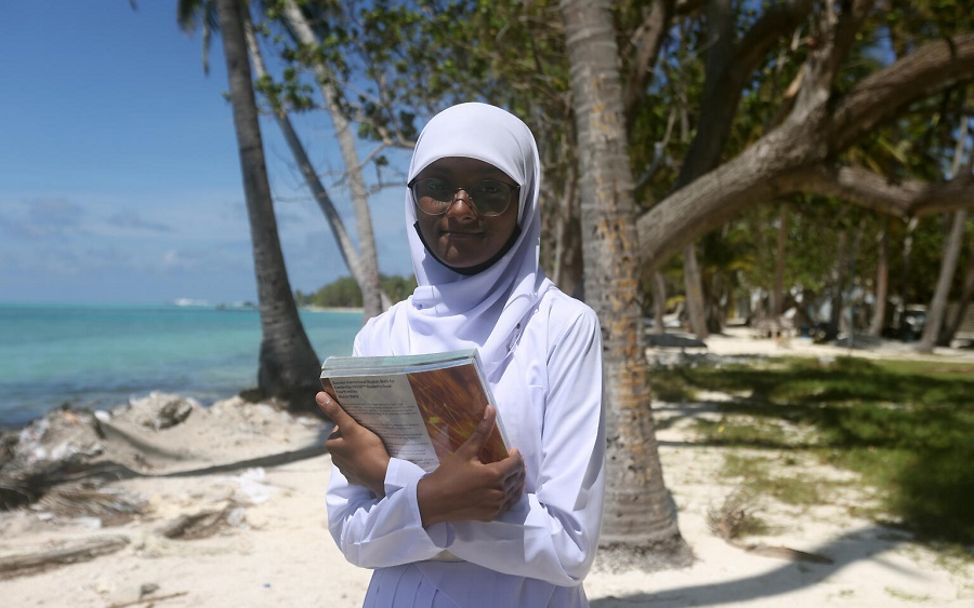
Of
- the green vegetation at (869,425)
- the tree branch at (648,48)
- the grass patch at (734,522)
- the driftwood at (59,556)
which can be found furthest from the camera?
the tree branch at (648,48)

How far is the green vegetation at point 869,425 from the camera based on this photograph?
623cm

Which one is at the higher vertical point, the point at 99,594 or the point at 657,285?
the point at 657,285

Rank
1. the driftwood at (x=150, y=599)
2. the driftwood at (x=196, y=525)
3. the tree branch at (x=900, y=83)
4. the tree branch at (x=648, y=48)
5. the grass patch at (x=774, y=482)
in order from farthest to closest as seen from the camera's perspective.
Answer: the tree branch at (x=648, y=48)
the tree branch at (x=900, y=83)
the grass patch at (x=774, y=482)
the driftwood at (x=196, y=525)
the driftwood at (x=150, y=599)

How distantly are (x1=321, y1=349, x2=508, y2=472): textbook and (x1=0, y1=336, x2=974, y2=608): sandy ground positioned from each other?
3.38m

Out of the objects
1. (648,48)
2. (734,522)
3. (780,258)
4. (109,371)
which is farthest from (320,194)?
(109,371)

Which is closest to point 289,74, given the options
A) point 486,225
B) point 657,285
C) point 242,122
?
point 242,122

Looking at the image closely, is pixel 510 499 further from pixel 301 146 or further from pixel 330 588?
pixel 301 146

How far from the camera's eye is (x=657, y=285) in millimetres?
28188

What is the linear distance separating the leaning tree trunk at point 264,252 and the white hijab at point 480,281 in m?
9.65

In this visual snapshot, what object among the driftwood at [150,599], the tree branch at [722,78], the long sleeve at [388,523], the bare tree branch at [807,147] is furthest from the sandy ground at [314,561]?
the tree branch at [722,78]

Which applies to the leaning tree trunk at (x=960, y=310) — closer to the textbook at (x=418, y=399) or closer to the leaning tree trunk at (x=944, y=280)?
the leaning tree trunk at (x=944, y=280)

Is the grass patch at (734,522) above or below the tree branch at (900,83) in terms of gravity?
below

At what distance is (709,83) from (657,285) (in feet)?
65.2

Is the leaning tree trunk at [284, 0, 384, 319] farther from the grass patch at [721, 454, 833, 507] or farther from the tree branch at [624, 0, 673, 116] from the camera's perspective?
the grass patch at [721, 454, 833, 507]
